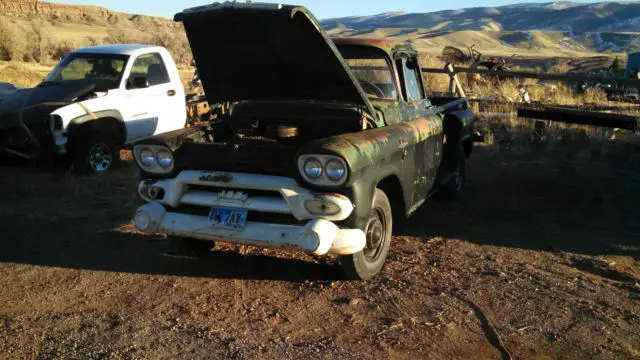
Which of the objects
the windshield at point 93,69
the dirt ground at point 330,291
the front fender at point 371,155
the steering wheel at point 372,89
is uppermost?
the windshield at point 93,69

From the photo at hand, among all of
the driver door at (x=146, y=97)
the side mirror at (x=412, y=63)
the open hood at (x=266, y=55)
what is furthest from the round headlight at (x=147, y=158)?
the driver door at (x=146, y=97)

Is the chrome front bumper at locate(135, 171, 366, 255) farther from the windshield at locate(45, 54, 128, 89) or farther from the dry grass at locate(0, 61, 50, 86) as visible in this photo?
the dry grass at locate(0, 61, 50, 86)

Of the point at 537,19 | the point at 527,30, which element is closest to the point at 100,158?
the point at 527,30

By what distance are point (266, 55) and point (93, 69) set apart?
4.76 metres

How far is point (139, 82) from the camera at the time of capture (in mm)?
8641

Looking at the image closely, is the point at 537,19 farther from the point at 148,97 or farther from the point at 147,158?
the point at 147,158

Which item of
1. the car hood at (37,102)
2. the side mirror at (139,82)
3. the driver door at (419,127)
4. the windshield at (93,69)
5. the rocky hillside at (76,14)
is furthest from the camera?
the rocky hillside at (76,14)

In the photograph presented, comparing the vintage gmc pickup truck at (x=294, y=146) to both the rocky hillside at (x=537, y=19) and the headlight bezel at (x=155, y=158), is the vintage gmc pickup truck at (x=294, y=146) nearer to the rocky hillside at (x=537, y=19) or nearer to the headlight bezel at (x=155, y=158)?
the headlight bezel at (x=155, y=158)

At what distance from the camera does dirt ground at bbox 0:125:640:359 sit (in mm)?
3629

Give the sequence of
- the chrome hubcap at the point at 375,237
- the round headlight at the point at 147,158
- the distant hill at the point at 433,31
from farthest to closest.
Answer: the distant hill at the point at 433,31
the round headlight at the point at 147,158
the chrome hubcap at the point at 375,237

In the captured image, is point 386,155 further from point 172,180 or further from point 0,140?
point 0,140

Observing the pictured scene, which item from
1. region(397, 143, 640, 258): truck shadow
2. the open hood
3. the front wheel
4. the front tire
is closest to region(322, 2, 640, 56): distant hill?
region(397, 143, 640, 258): truck shadow

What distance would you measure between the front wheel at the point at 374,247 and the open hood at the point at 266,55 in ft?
3.14

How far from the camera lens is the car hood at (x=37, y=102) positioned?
7883 millimetres
